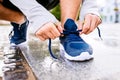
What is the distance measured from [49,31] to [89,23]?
0.82 ft

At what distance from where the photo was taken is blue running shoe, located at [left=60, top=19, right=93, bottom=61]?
204 cm

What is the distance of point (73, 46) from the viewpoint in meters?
2.09

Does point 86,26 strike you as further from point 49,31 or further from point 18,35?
point 18,35

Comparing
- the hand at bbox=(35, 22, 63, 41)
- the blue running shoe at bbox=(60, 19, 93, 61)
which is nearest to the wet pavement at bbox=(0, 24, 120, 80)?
the blue running shoe at bbox=(60, 19, 93, 61)

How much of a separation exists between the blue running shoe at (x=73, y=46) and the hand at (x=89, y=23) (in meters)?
0.09

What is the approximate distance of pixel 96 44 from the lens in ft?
9.71

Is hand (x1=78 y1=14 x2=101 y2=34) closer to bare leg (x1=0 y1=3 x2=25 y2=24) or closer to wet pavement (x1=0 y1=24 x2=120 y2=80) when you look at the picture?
wet pavement (x1=0 y1=24 x2=120 y2=80)

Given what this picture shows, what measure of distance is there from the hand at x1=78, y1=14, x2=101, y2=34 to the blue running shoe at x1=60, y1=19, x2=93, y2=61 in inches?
3.6

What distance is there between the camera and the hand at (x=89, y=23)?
75.0 inches

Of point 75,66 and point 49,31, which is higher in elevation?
point 49,31

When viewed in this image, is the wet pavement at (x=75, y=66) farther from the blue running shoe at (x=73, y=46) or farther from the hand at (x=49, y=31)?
the hand at (x=49, y=31)

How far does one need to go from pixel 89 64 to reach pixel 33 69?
35 cm

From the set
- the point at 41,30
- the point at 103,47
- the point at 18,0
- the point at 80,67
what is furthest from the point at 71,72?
the point at 103,47

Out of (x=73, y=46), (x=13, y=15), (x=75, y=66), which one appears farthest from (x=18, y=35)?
(x=75, y=66)
